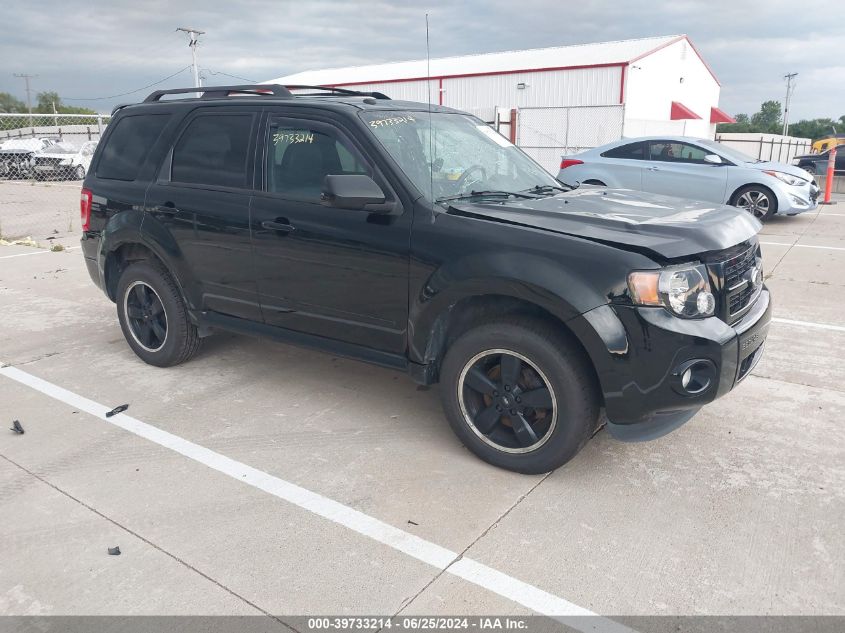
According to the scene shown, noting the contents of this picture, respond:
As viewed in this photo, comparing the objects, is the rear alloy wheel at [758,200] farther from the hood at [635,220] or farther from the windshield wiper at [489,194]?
the windshield wiper at [489,194]

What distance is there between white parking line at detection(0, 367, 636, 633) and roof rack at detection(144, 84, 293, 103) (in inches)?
86.8

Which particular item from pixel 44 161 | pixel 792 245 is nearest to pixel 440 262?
pixel 792 245

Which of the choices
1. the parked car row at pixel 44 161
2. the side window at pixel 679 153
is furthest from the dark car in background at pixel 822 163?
the parked car row at pixel 44 161

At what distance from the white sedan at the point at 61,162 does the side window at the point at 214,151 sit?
19.8 metres

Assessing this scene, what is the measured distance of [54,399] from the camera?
4508mm

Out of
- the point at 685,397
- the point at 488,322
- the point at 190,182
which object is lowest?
the point at 685,397

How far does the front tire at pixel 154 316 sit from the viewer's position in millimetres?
4772

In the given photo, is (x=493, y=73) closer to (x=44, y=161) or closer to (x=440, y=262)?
(x=44, y=161)

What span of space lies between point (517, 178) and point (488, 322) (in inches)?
51.5

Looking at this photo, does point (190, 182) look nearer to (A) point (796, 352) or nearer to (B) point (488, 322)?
(B) point (488, 322)

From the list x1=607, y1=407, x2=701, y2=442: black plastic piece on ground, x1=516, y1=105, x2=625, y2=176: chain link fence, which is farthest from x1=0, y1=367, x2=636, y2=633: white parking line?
x1=516, y1=105, x2=625, y2=176: chain link fence

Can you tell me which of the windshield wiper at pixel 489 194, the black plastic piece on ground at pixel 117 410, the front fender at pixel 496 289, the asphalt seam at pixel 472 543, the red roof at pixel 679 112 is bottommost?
the asphalt seam at pixel 472 543

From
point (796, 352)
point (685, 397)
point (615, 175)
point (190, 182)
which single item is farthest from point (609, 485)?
point (615, 175)

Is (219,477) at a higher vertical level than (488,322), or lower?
lower
